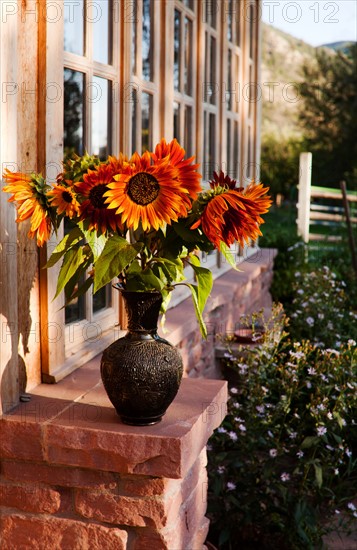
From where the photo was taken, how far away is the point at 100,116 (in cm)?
303

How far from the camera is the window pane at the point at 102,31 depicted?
114 inches

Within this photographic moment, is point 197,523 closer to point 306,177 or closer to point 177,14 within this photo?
point 177,14

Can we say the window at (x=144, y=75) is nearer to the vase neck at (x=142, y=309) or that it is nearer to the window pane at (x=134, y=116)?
the window pane at (x=134, y=116)

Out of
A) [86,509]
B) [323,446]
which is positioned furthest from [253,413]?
[86,509]

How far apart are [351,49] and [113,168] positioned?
23.7 meters

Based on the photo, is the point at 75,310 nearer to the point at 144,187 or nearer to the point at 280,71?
the point at 144,187

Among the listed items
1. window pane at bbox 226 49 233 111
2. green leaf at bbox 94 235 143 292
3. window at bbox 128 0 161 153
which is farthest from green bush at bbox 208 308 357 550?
window pane at bbox 226 49 233 111

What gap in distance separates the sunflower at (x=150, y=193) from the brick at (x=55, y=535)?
0.90m

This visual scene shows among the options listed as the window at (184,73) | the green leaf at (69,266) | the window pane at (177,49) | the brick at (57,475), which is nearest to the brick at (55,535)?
the brick at (57,475)

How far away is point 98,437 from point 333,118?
75.2 feet

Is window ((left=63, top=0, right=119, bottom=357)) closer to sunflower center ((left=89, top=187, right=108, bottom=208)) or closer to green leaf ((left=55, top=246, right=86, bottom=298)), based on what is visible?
green leaf ((left=55, top=246, right=86, bottom=298))

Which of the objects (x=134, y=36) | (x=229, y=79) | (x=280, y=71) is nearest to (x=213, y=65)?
(x=229, y=79)

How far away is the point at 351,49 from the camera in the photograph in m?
24.1

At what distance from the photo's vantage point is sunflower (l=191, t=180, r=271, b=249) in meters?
1.98
